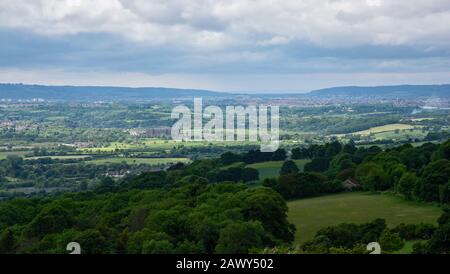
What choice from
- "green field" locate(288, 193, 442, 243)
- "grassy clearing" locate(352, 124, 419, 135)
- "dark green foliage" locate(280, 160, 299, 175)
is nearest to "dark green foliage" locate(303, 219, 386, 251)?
"green field" locate(288, 193, 442, 243)

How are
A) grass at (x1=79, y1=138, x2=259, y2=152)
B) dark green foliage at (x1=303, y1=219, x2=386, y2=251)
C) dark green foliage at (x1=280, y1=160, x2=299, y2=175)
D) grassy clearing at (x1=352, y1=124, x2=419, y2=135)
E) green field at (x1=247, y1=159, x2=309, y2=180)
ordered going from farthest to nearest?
1. grassy clearing at (x1=352, y1=124, x2=419, y2=135)
2. grass at (x1=79, y1=138, x2=259, y2=152)
3. green field at (x1=247, y1=159, x2=309, y2=180)
4. dark green foliage at (x1=280, y1=160, x2=299, y2=175)
5. dark green foliage at (x1=303, y1=219, x2=386, y2=251)

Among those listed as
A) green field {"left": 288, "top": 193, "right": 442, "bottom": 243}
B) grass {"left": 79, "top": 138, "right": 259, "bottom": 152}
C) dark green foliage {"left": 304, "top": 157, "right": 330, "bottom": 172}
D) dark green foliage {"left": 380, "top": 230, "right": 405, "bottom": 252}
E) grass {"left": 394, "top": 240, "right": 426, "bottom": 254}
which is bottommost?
grass {"left": 79, "top": 138, "right": 259, "bottom": 152}

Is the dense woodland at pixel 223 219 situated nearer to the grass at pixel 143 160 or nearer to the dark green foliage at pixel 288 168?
the dark green foliage at pixel 288 168

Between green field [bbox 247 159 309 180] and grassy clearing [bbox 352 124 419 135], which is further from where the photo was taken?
grassy clearing [bbox 352 124 419 135]

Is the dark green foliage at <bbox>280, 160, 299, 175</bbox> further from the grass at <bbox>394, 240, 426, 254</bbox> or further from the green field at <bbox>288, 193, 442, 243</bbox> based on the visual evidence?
the grass at <bbox>394, 240, 426, 254</bbox>

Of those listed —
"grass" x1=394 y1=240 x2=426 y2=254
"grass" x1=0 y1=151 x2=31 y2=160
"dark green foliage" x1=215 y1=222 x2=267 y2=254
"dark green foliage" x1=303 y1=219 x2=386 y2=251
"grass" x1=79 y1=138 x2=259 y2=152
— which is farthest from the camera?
"grass" x1=79 y1=138 x2=259 y2=152

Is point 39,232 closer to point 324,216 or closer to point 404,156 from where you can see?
point 324,216

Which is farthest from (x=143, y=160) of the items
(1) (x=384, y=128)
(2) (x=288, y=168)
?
(1) (x=384, y=128)
